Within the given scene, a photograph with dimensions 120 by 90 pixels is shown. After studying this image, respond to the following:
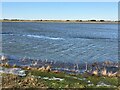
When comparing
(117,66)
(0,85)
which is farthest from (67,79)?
(117,66)

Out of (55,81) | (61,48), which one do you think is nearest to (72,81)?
(55,81)

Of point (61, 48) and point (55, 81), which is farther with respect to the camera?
point (61, 48)

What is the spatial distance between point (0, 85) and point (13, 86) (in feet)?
2.45

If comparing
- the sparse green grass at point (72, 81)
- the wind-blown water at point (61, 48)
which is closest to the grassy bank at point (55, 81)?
the sparse green grass at point (72, 81)

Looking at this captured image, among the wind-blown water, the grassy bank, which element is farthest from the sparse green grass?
the wind-blown water

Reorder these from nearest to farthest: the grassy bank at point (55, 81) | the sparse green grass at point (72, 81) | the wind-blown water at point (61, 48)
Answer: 1. the grassy bank at point (55, 81)
2. the sparse green grass at point (72, 81)
3. the wind-blown water at point (61, 48)

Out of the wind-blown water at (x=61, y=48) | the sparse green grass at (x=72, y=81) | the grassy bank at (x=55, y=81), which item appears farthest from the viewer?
the wind-blown water at (x=61, y=48)

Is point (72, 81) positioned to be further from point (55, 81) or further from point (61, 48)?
point (61, 48)

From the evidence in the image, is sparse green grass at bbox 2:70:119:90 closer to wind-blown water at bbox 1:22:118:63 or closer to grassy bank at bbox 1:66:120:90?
grassy bank at bbox 1:66:120:90

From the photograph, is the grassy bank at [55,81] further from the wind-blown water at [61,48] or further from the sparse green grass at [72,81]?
the wind-blown water at [61,48]

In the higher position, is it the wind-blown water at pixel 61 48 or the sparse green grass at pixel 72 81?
the wind-blown water at pixel 61 48

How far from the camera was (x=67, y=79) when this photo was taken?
73.3ft

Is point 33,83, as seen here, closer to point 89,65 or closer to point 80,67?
point 80,67

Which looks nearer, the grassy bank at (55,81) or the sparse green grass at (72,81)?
the grassy bank at (55,81)
